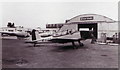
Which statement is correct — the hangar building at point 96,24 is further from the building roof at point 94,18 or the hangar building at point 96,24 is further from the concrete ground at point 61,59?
the concrete ground at point 61,59

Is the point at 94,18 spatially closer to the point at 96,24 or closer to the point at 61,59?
the point at 96,24

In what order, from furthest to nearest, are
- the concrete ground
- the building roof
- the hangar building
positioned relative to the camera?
the building roof → the hangar building → the concrete ground

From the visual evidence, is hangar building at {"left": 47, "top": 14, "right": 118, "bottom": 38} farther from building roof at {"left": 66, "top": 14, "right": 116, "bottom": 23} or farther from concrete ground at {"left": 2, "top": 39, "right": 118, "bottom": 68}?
concrete ground at {"left": 2, "top": 39, "right": 118, "bottom": 68}

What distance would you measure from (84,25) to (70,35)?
1511 cm

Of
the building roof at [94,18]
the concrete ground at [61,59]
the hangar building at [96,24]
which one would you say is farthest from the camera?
the building roof at [94,18]

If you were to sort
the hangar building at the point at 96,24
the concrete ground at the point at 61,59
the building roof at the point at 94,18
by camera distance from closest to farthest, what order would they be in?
1. the concrete ground at the point at 61,59
2. the hangar building at the point at 96,24
3. the building roof at the point at 94,18

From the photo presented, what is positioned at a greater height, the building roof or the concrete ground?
the building roof

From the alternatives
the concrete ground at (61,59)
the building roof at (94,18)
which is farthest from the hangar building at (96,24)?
the concrete ground at (61,59)

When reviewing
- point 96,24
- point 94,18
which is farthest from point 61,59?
point 96,24

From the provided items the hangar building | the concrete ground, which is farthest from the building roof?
the concrete ground

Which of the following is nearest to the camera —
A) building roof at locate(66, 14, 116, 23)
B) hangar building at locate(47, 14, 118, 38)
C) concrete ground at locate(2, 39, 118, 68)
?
concrete ground at locate(2, 39, 118, 68)

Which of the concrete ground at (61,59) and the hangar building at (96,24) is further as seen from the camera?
the hangar building at (96,24)

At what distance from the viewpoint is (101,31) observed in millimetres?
28766

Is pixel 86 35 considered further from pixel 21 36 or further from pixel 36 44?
pixel 21 36
